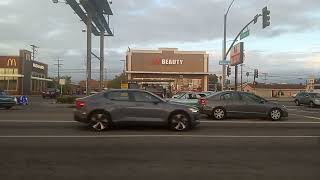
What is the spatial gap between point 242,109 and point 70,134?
938cm

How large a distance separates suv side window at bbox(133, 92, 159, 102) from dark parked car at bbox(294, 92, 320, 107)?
104 feet

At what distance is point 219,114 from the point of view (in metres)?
22.1

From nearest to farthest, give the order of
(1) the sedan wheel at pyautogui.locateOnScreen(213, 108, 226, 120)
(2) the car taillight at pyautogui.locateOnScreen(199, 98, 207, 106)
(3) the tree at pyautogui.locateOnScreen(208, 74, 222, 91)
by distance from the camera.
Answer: (1) the sedan wheel at pyautogui.locateOnScreen(213, 108, 226, 120) → (2) the car taillight at pyautogui.locateOnScreen(199, 98, 207, 106) → (3) the tree at pyautogui.locateOnScreen(208, 74, 222, 91)

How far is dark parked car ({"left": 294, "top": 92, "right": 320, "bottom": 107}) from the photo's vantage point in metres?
45.4

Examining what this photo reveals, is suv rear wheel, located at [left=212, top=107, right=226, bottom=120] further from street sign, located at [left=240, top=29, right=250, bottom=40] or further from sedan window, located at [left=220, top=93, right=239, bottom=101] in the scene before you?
street sign, located at [left=240, top=29, right=250, bottom=40]

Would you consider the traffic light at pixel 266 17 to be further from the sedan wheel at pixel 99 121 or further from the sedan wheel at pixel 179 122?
the sedan wheel at pixel 99 121

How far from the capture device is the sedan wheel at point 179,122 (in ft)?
54.3

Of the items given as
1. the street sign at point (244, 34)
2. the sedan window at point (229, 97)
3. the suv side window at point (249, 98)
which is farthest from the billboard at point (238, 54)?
the sedan window at point (229, 97)

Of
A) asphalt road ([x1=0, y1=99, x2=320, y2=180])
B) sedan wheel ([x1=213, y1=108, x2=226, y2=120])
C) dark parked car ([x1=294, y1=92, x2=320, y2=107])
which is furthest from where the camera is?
dark parked car ([x1=294, y1=92, x2=320, y2=107])

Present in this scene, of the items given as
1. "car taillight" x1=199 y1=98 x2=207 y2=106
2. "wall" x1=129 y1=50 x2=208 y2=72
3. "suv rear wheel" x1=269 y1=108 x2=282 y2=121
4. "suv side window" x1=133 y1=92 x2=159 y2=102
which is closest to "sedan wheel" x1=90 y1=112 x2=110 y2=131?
"suv side window" x1=133 y1=92 x2=159 y2=102

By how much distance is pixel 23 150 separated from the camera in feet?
38.5

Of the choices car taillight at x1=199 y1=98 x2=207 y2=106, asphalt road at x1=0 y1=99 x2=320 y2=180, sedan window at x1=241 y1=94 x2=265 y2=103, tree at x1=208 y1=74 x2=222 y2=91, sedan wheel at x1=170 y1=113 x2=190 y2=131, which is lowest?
asphalt road at x1=0 y1=99 x2=320 y2=180

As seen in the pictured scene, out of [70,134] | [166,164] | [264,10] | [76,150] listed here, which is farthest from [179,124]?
[264,10]

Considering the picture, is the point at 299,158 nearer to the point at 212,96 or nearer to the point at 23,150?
the point at 23,150
